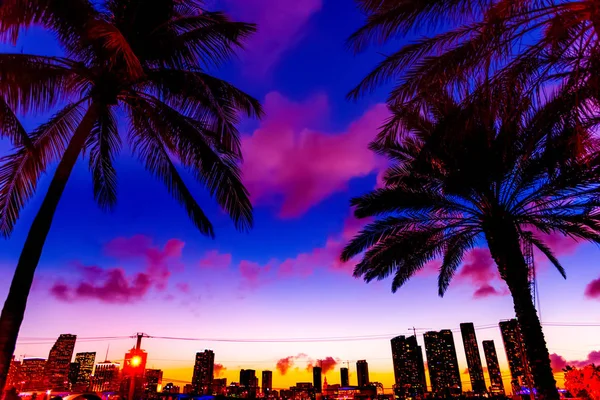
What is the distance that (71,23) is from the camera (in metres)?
5.32

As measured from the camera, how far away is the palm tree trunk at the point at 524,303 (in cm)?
826

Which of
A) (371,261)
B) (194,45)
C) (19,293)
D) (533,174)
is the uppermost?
(194,45)

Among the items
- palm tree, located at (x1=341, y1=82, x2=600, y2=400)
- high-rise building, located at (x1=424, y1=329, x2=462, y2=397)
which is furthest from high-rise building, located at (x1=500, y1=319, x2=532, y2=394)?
high-rise building, located at (x1=424, y1=329, x2=462, y2=397)

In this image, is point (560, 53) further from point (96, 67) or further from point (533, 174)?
point (96, 67)

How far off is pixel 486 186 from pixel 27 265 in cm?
979

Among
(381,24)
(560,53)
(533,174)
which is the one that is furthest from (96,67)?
(533,174)

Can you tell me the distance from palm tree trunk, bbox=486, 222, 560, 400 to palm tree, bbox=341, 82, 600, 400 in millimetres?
22

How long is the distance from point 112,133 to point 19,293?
14.4ft

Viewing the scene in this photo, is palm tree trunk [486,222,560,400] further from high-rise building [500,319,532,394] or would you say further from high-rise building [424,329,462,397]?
high-rise building [424,329,462,397]

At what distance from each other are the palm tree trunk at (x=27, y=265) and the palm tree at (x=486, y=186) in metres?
5.72

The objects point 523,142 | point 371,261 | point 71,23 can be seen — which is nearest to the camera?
point 71,23

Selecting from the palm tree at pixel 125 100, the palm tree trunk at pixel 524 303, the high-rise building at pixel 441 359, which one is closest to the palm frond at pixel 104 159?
the palm tree at pixel 125 100

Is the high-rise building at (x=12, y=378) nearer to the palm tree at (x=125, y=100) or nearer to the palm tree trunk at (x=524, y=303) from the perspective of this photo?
the palm tree at (x=125, y=100)

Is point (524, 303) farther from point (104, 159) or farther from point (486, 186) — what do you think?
point (104, 159)
